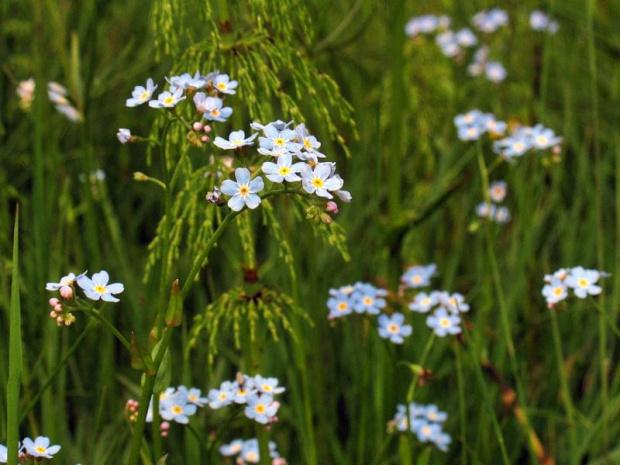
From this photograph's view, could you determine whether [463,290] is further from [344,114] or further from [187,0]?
[187,0]

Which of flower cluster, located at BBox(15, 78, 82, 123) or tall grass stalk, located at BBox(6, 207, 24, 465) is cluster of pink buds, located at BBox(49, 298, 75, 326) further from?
flower cluster, located at BBox(15, 78, 82, 123)

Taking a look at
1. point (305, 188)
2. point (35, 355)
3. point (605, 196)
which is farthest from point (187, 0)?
point (605, 196)

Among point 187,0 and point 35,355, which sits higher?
point 187,0

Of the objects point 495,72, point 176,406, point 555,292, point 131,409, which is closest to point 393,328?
point 555,292

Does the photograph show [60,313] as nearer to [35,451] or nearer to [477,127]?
[35,451]

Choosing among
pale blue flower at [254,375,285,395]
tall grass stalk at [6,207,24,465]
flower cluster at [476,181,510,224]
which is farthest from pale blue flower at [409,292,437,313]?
tall grass stalk at [6,207,24,465]

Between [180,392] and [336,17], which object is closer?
[180,392]
